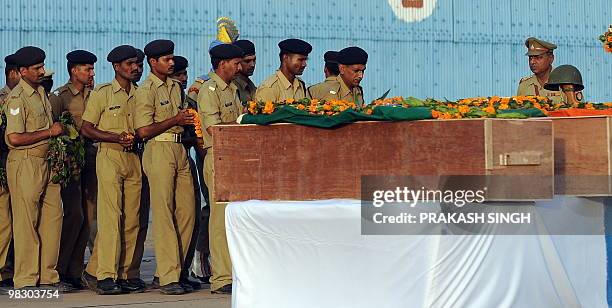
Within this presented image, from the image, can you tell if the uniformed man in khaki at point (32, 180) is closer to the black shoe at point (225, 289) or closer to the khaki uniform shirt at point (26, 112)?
the khaki uniform shirt at point (26, 112)

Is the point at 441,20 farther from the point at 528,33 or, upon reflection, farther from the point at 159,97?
the point at 159,97

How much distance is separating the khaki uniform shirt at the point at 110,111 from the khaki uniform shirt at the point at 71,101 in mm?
804

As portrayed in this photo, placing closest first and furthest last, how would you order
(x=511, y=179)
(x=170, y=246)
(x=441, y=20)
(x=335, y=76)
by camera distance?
1. (x=511, y=179)
2. (x=170, y=246)
3. (x=335, y=76)
4. (x=441, y=20)

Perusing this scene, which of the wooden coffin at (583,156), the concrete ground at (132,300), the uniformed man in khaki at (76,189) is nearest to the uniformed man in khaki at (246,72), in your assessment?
the uniformed man in khaki at (76,189)

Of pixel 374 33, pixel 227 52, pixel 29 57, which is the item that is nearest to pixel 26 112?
pixel 29 57

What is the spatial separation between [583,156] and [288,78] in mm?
3211

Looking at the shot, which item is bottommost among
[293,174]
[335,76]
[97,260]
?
[97,260]

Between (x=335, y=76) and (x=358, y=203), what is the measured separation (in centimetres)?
377

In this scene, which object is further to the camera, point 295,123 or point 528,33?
point 528,33

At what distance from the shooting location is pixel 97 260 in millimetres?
11594

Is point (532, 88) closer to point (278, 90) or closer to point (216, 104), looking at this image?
point (278, 90)

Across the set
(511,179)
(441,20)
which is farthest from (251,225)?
(441,20)

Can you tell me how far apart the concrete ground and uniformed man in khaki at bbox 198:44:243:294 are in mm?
203

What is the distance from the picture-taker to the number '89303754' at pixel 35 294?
36.0ft
